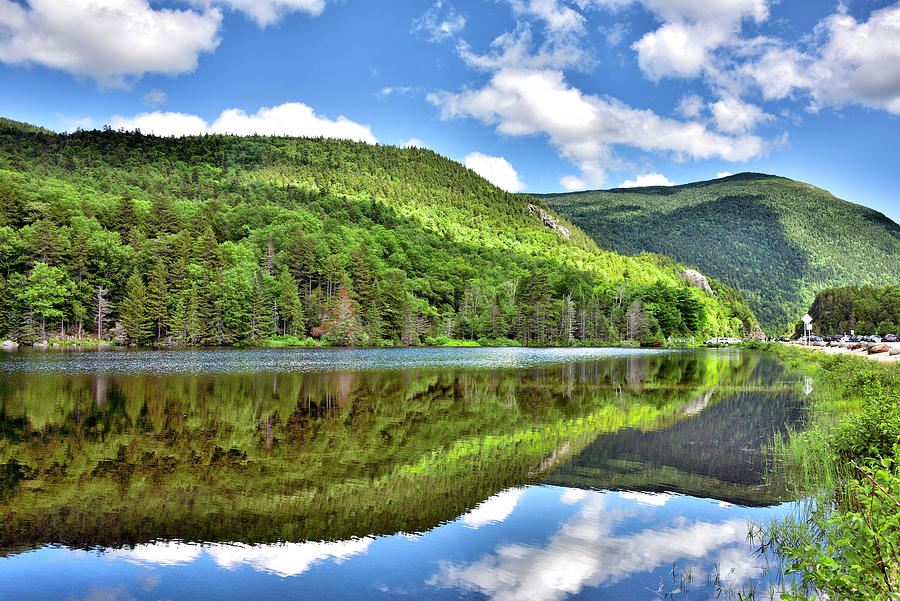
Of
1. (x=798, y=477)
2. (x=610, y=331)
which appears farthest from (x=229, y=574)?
(x=610, y=331)

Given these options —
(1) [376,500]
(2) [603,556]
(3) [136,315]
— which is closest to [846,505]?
(2) [603,556]

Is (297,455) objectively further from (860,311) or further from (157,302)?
(860,311)

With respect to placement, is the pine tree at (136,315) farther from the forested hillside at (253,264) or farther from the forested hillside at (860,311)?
the forested hillside at (860,311)

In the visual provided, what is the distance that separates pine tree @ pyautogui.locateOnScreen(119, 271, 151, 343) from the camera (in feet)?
284

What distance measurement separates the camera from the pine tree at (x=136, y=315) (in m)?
86.5

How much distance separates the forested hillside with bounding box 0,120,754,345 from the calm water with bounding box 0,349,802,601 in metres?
70.3

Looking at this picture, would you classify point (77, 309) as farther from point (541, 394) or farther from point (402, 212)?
point (402, 212)

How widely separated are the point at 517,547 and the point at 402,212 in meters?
179

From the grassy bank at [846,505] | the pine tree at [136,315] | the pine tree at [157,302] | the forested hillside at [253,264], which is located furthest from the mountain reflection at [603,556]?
the pine tree at [157,302]

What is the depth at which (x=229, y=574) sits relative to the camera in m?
8.68

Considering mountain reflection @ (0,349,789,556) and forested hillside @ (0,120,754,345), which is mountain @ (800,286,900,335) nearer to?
forested hillside @ (0,120,754,345)

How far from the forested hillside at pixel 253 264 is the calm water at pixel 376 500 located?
231ft

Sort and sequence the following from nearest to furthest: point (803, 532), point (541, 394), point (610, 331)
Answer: point (803, 532) < point (541, 394) < point (610, 331)

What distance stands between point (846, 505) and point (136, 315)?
93.6 metres
